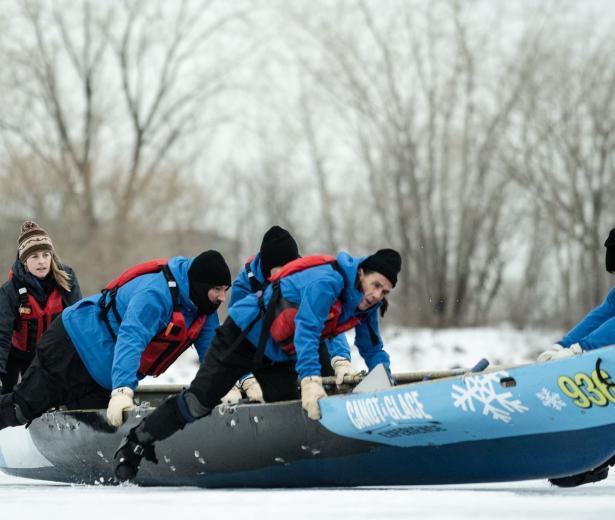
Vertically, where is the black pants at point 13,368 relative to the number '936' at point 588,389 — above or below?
below

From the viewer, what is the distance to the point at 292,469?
5.20m

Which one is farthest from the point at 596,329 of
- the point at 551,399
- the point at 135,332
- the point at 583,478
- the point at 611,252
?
the point at 135,332

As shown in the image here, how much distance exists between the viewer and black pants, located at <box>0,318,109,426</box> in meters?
5.83

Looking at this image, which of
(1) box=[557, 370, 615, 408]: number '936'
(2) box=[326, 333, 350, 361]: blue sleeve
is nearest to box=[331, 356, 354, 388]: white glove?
(2) box=[326, 333, 350, 361]: blue sleeve

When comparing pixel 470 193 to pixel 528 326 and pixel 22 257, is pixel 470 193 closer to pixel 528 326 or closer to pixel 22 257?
pixel 528 326

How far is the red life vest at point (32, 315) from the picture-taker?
6.56 metres

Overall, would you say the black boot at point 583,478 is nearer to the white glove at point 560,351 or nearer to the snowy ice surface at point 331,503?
the snowy ice surface at point 331,503

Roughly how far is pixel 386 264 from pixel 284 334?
65 centimetres

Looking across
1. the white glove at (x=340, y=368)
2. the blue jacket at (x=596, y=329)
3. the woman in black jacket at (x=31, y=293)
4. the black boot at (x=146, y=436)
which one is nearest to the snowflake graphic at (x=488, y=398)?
the blue jacket at (x=596, y=329)

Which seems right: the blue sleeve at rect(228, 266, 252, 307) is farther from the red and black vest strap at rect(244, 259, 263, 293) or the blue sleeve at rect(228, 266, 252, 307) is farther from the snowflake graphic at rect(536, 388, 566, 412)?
the snowflake graphic at rect(536, 388, 566, 412)

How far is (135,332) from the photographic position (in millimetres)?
5355

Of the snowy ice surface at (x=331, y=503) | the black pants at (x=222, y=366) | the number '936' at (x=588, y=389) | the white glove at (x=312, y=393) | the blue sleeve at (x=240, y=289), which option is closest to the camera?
the snowy ice surface at (x=331, y=503)

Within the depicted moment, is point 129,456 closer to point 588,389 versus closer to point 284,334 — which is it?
point 284,334

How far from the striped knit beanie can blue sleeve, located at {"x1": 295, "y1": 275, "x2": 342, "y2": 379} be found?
2274 mm
